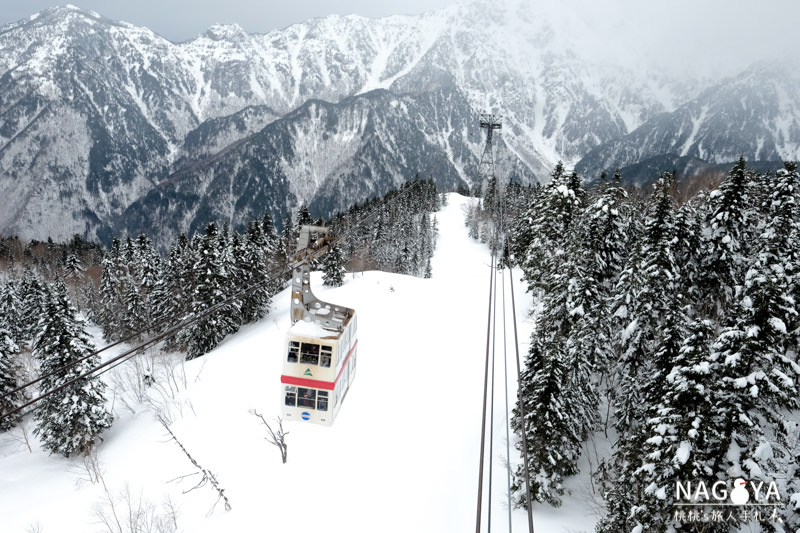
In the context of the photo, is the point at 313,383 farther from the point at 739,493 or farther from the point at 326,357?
the point at 739,493

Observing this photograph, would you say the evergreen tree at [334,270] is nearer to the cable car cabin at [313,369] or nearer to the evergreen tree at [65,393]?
the evergreen tree at [65,393]

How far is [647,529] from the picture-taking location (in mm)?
15148

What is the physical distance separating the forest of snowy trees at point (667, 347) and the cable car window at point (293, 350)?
988cm

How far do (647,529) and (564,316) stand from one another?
1367 cm

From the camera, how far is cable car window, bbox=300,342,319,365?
1398 centimetres

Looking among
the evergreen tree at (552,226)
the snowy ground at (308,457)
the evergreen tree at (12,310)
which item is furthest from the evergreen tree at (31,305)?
the evergreen tree at (552,226)

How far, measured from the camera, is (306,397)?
576 inches

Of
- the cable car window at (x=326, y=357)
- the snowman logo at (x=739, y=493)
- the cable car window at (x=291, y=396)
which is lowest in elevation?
the snowman logo at (x=739, y=493)

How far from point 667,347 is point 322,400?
54.2 feet

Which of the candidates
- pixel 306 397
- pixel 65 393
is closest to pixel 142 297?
pixel 65 393

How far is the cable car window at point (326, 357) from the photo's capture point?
45.5 ft

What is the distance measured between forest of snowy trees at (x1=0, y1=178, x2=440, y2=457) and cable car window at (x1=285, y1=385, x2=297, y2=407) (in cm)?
385

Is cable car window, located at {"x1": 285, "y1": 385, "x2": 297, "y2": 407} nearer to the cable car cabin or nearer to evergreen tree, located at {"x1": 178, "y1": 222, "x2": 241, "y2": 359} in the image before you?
the cable car cabin

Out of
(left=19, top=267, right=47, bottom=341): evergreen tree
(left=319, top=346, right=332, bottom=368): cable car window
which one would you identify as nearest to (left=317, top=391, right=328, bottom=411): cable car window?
(left=319, top=346, right=332, bottom=368): cable car window
